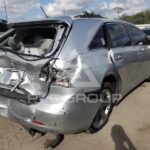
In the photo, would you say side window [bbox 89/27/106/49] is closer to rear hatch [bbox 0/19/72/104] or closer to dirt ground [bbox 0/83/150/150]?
rear hatch [bbox 0/19/72/104]

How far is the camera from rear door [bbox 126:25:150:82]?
5.75 m

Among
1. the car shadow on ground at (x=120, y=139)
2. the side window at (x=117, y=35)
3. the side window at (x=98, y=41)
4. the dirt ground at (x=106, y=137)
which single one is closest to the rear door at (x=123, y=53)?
the side window at (x=117, y=35)

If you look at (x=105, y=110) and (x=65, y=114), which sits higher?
(x=65, y=114)

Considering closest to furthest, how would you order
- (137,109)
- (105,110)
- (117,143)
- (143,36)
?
(117,143), (105,110), (137,109), (143,36)

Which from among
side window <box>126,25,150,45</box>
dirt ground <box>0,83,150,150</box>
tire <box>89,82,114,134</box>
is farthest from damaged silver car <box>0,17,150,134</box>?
side window <box>126,25,150,45</box>

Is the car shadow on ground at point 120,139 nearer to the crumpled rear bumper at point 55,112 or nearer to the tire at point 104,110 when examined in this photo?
the tire at point 104,110

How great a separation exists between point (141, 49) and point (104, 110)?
6.54 feet

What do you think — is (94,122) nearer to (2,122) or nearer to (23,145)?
(23,145)

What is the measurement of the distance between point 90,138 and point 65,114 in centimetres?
92

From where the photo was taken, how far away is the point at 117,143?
4094 mm

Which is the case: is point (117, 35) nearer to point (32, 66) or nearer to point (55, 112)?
point (32, 66)

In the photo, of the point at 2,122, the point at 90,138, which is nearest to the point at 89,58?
the point at 90,138

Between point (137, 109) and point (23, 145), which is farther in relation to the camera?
point (137, 109)

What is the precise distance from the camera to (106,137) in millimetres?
4266
